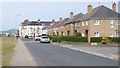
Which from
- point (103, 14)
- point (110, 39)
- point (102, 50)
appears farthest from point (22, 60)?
point (103, 14)

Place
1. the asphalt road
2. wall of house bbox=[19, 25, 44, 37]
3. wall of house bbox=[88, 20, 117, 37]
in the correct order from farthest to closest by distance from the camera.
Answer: wall of house bbox=[19, 25, 44, 37] → wall of house bbox=[88, 20, 117, 37] → the asphalt road

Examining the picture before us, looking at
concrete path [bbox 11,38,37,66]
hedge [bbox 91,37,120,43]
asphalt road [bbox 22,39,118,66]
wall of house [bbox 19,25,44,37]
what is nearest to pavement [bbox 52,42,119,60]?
asphalt road [bbox 22,39,118,66]

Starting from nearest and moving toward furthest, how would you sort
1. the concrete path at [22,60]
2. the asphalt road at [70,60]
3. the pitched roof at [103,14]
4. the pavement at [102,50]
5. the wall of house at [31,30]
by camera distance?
the concrete path at [22,60]
the asphalt road at [70,60]
the pavement at [102,50]
the pitched roof at [103,14]
the wall of house at [31,30]

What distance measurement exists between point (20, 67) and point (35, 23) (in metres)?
175

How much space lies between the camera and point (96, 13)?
65438 mm

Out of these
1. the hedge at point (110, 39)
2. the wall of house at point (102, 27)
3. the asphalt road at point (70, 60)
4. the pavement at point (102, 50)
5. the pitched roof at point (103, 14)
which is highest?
the pitched roof at point (103, 14)

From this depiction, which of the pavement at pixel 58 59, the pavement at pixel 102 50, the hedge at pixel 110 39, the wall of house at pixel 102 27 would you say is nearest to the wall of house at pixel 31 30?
the wall of house at pixel 102 27

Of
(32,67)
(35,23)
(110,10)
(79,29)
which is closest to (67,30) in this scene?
(79,29)

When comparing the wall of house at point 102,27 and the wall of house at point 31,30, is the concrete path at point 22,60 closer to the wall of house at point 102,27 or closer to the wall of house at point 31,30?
the wall of house at point 102,27

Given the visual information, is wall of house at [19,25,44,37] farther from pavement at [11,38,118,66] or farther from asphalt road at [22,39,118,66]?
asphalt road at [22,39,118,66]

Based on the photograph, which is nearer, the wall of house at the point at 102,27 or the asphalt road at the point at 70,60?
the asphalt road at the point at 70,60

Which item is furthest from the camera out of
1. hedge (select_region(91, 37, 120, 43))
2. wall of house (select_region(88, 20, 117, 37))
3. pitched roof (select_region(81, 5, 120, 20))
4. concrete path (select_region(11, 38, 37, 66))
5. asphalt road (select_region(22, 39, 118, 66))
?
pitched roof (select_region(81, 5, 120, 20))

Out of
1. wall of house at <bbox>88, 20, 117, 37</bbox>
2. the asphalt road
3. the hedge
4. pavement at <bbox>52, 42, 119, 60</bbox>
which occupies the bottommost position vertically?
pavement at <bbox>52, 42, 119, 60</bbox>

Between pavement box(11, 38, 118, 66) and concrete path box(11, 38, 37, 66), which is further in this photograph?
pavement box(11, 38, 118, 66)
